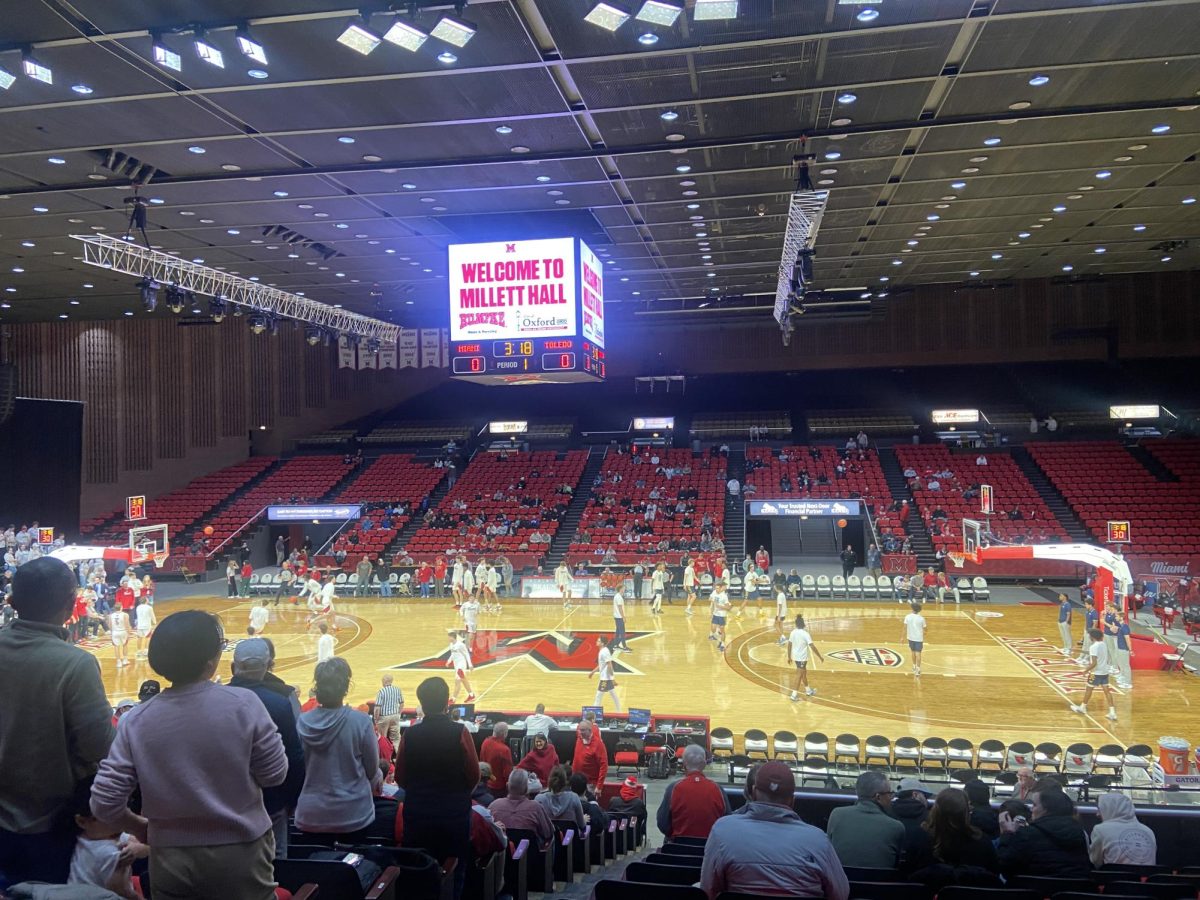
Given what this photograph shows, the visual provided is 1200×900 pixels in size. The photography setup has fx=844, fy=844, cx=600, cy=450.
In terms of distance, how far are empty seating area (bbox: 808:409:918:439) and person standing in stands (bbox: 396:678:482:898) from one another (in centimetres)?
3280

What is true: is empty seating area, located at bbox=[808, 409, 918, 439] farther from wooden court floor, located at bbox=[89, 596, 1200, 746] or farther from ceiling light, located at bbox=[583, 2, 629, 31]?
ceiling light, located at bbox=[583, 2, 629, 31]

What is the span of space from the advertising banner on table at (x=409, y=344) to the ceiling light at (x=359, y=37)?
23.1 metres

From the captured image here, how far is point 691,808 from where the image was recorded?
20.8ft

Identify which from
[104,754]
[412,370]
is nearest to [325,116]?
[104,754]

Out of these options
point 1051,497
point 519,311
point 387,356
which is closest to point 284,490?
point 387,356

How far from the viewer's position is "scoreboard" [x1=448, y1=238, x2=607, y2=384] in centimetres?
1475

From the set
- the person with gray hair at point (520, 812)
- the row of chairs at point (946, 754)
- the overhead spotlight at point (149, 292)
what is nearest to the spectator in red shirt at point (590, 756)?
the row of chairs at point (946, 754)

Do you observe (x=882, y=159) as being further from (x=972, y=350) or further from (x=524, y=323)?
(x=972, y=350)

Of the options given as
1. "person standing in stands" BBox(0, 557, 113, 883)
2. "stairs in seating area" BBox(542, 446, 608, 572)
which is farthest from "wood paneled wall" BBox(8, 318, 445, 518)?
"person standing in stands" BBox(0, 557, 113, 883)

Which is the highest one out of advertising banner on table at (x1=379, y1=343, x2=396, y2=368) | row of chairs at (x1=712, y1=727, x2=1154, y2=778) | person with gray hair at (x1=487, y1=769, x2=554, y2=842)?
advertising banner on table at (x1=379, y1=343, x2=396, y2=368)

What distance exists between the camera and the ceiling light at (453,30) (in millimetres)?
8242

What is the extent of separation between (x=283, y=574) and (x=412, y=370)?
611 inches

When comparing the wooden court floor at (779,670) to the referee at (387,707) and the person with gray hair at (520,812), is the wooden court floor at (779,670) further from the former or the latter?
the person with gray hair at (520,812)

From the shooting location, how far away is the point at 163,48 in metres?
8.98
